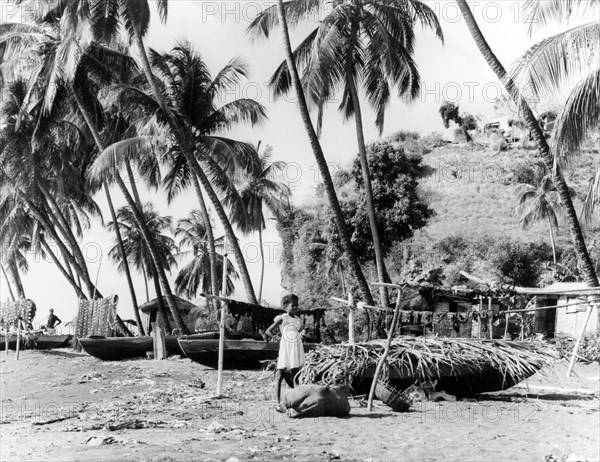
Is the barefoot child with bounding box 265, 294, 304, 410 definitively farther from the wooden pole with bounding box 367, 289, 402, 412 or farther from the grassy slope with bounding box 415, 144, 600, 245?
the grassy slope with bounding box 415, 144, 600, 245

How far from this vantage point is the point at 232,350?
1700 cm

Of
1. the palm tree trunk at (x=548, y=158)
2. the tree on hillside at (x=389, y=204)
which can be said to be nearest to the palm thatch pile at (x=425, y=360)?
the palm tree trunk at (x=548, y=158)

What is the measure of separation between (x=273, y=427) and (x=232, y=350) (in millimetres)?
7371

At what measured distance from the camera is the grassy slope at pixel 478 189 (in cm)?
4612

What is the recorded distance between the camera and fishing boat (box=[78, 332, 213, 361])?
71.3ft

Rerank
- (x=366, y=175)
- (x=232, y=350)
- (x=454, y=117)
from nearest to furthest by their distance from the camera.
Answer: (x=232, y=350), (x=366, y=175), (x=454, y=117)

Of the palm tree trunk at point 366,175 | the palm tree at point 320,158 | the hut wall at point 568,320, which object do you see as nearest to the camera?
the palm tree at point 320,158

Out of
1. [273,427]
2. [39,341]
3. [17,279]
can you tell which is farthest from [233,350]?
[17,279]

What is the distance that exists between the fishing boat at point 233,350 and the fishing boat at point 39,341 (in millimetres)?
15497

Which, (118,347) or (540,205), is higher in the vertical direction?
(540,205)

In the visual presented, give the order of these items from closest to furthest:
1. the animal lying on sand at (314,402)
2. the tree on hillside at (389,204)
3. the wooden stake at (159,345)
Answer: the animal lying on sand at (314,402)
the wooden stake at (159,345)
the tree on hillside at (389,204)

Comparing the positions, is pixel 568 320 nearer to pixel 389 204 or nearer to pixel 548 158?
pixel 548 158

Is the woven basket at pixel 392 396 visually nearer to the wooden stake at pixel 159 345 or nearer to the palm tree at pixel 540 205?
the wooden stake at pixel 159 345

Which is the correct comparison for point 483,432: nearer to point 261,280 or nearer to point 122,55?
point 122,55
